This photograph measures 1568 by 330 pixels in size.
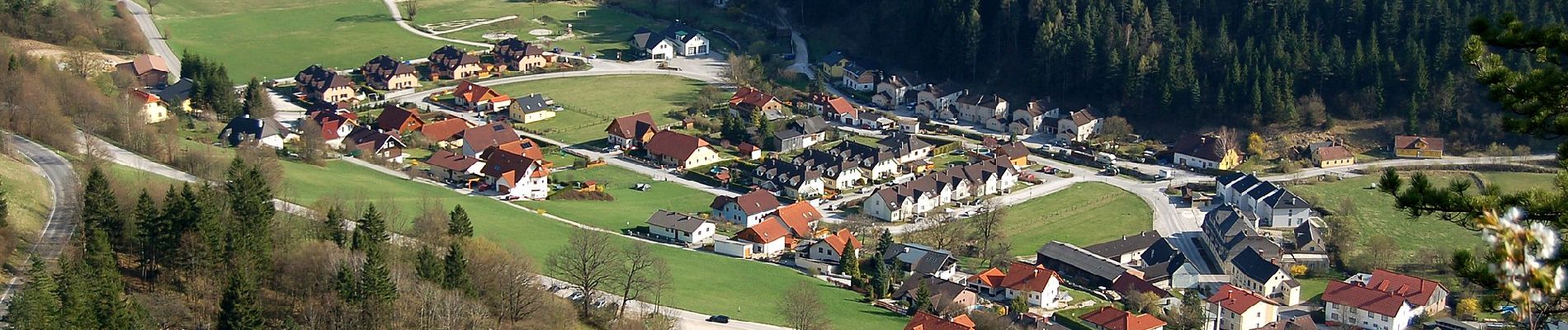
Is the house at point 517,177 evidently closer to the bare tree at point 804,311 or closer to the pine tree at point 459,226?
the pine tree at point 459,226

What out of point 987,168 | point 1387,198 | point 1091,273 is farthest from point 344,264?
point 1387,198

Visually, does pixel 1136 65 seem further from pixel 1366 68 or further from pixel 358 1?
pixel 358 1

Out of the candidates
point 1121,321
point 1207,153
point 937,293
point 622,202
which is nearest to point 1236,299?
point 1121,321

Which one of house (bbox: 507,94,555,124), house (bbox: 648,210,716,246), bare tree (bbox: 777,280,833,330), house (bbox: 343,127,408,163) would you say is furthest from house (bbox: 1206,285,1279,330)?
house (bbox: 507,94,555,124)

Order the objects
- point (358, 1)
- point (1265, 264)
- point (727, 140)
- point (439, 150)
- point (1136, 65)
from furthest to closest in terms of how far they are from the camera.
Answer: point (358, 1)
point (1136, 65)
point (727, 140)
point (439, 150)
point (1265, 264)

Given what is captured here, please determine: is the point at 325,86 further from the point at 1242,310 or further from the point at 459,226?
the point at 1242,310
